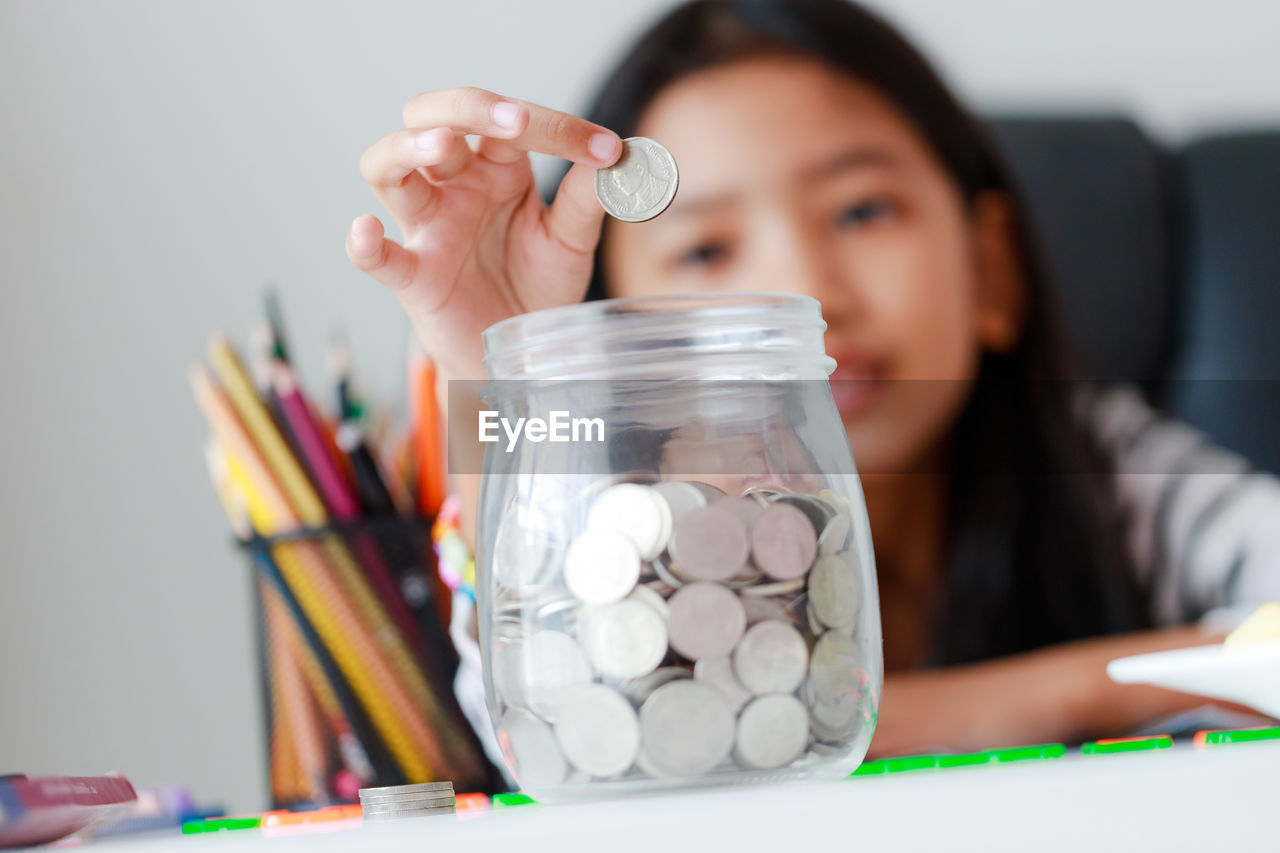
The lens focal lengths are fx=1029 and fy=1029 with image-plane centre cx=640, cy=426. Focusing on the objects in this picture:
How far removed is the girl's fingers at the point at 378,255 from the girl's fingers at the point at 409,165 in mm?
13

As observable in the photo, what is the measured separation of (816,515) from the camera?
219 mm

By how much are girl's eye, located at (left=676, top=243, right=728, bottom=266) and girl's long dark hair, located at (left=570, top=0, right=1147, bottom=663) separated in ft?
0.29

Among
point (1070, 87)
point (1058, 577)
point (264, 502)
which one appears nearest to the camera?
point (264, 502)

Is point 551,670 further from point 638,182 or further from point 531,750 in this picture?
point 638,182

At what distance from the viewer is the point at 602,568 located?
0.20 meters

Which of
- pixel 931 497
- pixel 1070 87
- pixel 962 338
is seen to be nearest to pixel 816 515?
pixel 962 338

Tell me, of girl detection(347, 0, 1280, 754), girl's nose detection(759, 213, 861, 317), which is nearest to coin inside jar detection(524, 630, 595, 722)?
girl detection(347, 0, 1280, 754)

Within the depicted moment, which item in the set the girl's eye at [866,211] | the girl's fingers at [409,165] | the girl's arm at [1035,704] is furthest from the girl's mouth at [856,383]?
the girl's fingers at [409,165]

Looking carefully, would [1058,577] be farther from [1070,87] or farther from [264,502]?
[264,502]

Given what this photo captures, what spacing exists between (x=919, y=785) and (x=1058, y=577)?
75 centimetres

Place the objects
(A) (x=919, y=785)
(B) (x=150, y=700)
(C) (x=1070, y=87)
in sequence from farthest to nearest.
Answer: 1. (C) (x=1070, y=87)
2. (B) (x=150, y=700)
3. (A) (x=919, y=785)

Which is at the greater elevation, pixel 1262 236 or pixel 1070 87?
pixel 1070 87

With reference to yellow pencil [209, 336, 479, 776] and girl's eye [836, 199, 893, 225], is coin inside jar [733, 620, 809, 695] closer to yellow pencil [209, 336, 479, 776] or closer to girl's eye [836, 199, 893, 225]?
yellow pencil [209, 336, 479, 776]

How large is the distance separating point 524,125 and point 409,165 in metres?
0.04
